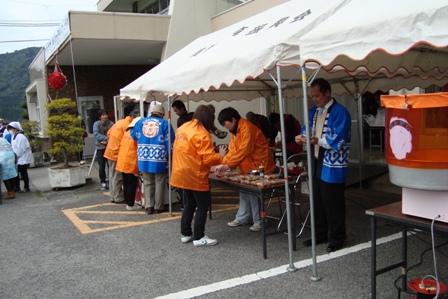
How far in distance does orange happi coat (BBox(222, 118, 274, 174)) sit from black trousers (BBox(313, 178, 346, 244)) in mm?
925

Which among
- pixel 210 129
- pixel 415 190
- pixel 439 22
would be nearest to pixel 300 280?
pixel 415 190

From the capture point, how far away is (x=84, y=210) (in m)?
7.98

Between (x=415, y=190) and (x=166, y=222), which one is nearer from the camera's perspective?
(x=415, y=190)

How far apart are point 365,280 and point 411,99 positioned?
1.94 metres

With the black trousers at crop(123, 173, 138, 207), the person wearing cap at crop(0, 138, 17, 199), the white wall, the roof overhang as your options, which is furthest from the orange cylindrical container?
the white wall

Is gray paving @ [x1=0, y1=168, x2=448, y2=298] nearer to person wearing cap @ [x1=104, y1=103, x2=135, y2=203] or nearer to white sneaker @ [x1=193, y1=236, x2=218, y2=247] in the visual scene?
white sneaker @ [x1=193, y1=236, x2=218, y2=247]

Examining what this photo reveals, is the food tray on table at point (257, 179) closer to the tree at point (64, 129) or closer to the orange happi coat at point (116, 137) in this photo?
the orange happi coat at point (116, 137)

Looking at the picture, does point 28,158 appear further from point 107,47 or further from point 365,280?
point 365,280

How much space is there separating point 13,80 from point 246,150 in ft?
159

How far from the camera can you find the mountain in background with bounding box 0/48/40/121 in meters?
43.3

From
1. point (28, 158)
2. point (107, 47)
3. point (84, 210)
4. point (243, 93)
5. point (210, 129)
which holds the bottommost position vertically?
point (84, 210)

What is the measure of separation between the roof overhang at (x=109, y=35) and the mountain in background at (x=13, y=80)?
31.1m

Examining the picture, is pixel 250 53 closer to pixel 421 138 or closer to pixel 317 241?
pixel 421 138

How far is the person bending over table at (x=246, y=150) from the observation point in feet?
18.1
